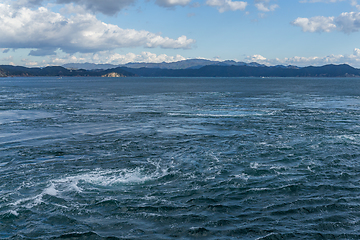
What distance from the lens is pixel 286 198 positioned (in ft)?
62.0

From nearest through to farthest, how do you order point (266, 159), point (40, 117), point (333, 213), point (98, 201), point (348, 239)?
1. point (348, 239)
2. point (333, 213)
3. point (98, 201)
4. point (266, 159)
5. point (40, 117)

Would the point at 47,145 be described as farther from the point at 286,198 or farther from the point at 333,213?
the point at 333,213

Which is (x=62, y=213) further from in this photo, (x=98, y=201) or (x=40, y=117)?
(x=40, y=117)

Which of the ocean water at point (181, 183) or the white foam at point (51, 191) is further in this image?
the white foam at point (51, 191)

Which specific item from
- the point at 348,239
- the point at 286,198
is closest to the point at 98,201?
the point at 286,198

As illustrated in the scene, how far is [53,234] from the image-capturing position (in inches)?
591

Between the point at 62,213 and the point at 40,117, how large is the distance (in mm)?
38421

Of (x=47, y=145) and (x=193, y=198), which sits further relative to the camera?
(x=47, y=145)

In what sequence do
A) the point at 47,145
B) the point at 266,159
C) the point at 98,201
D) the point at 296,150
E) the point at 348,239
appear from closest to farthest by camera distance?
the point at 348,239 < the point at 98,201 < the point at 266,159 < the point at 296,150 < the point at 47,145

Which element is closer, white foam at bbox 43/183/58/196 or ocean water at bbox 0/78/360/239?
ocean water at bbox 0/78/360/239

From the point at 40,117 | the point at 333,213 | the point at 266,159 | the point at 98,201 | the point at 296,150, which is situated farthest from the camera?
the point at 40,117

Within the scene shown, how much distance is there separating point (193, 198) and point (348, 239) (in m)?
8.89

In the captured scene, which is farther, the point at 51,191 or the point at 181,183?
the point at 181,183

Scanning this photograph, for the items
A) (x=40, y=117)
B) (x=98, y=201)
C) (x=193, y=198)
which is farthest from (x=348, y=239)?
(x=40, y=117)
